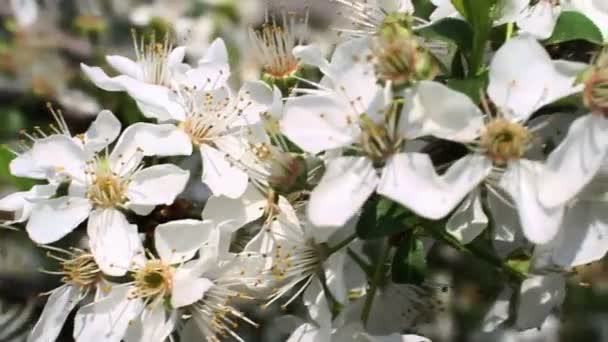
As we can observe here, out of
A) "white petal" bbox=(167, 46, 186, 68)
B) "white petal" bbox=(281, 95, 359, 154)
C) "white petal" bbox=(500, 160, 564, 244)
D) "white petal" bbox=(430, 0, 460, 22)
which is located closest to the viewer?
"white petal" bbox=(500, 160, 564, 244)

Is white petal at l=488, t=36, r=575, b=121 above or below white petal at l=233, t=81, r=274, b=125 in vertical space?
above

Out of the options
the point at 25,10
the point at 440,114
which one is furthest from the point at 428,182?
the point at 25,10

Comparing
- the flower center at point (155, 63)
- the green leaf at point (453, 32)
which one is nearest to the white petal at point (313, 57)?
the green leaf at point (453, 32)

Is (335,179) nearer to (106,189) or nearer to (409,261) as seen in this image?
(409,261)

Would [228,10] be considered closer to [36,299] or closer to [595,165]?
[36,299]

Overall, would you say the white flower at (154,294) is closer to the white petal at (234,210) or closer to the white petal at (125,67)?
the white petal at (234,210)

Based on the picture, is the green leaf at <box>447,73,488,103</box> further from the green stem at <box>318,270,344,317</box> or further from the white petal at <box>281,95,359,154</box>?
the green stem at <box>318,270,344,317</box>

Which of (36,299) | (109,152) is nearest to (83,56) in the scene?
(36,299)

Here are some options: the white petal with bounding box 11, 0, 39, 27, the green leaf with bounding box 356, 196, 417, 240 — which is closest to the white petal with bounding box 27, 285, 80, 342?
the green leaf with bounding box 356, 196, 417, 240
